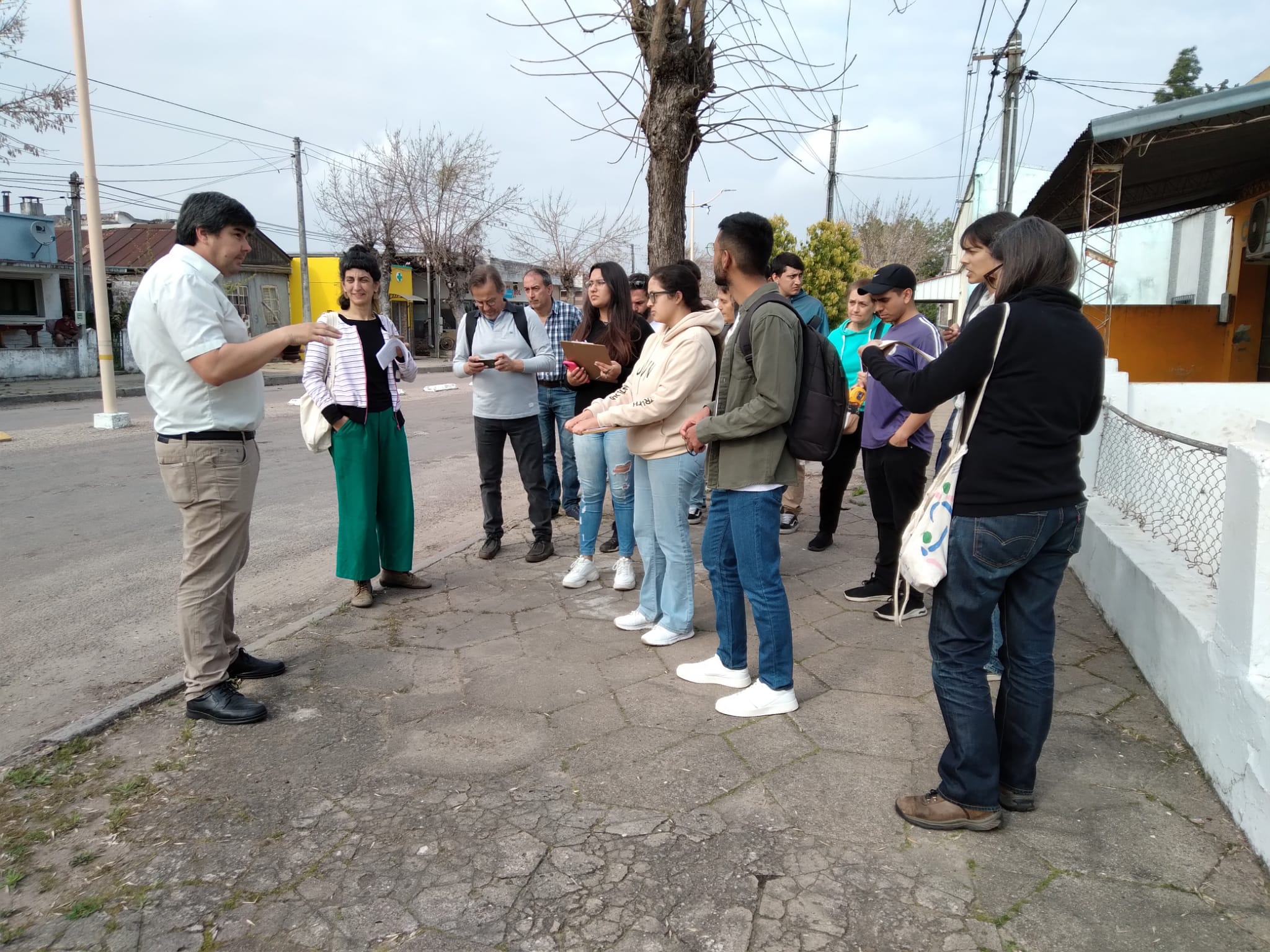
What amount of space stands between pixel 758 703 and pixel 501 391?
296 cm

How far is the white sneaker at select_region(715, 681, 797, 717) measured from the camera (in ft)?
11.7

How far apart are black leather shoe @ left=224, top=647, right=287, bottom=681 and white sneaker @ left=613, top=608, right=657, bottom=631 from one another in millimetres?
1646

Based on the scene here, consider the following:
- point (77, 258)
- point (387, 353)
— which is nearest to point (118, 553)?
point (387, 353)

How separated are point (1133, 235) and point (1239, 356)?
518 inches

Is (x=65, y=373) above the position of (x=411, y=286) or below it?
below

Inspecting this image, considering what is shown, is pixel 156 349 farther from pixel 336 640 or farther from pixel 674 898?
pixel 674 898

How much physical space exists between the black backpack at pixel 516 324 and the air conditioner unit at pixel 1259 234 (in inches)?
406

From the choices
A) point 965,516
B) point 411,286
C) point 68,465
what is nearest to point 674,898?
point 965,516

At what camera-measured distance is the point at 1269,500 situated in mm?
2604

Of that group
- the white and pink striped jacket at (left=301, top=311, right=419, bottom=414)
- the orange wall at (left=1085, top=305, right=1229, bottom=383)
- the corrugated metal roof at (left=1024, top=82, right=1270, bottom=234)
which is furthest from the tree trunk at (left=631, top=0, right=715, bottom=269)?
the orange wall at (left=1085, top=305, right=1229, bottom=383)

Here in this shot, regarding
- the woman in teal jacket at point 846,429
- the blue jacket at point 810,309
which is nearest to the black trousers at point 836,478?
the woman in teal jacket at point 846,429

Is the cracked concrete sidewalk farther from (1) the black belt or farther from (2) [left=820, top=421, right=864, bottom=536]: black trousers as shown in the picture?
(2) [left=820, top=421, right=864, bottom=536]: black trousers

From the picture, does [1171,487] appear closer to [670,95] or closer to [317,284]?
[670,95]

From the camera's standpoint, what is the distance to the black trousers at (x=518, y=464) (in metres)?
5.84
